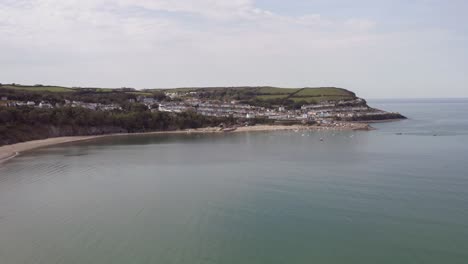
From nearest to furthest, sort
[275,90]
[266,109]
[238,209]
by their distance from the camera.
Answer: [238,209]
[266,109]
[275,90]

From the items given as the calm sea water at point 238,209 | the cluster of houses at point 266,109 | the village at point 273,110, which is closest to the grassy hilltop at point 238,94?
the village at point 273,110

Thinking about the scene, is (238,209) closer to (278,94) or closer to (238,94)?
(238,94)

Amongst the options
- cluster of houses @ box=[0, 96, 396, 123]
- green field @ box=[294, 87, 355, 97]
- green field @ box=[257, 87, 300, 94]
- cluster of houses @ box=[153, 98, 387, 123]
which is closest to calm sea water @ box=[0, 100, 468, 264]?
cluster of houses @ box=[0, 96, 396, 123]

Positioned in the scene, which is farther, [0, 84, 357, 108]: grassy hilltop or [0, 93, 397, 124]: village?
[0, 84, 357, 108]: grassy hilltop

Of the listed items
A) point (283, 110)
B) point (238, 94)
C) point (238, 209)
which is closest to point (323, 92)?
point (238, 94)

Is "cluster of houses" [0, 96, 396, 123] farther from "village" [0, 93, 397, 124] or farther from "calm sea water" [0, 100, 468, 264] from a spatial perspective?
"calm sea water" [0, 100, 468, 264]

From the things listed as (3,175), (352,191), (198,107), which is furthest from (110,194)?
(198,107)

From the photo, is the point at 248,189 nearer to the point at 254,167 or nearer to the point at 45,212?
the point at 254,167

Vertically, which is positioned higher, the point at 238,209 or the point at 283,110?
the point at 283,110
